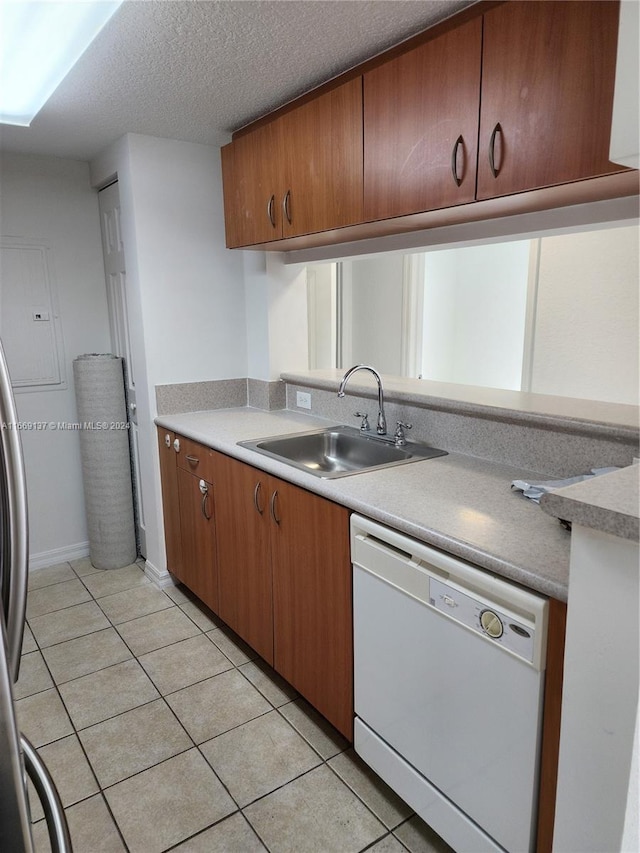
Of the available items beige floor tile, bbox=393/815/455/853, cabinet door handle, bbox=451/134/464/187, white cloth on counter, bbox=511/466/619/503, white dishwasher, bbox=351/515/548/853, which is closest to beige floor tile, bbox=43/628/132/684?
white dishwasher, bbox=351/515/548/853

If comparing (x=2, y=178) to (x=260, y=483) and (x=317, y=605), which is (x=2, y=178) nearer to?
(x=260, y=483)

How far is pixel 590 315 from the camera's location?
10.0 ft

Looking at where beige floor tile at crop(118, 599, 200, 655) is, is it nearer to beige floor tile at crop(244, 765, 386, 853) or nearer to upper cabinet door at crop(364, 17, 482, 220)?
beige floor tile at crop(244, 765, 386, 853)

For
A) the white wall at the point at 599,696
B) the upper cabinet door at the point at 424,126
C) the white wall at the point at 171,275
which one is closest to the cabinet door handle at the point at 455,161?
the upper cabinet door at the point at 424,126

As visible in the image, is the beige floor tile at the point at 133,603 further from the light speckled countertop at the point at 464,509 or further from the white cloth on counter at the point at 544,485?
the white cloth on counter at the point at 544,485

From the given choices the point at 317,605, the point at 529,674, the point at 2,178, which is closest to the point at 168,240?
the point at 2,178

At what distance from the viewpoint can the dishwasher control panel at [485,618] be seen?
45.1 inches

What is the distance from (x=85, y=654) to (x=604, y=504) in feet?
7.52

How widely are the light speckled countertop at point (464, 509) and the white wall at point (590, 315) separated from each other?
1526 millimetres

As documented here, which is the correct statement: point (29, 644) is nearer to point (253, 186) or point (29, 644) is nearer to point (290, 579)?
point (290, 579)

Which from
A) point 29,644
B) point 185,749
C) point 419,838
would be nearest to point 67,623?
Answer: point 29,644

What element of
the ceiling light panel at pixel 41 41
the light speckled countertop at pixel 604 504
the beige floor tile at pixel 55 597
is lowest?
the beige floor tile at pixel 55 597

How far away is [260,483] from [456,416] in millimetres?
750

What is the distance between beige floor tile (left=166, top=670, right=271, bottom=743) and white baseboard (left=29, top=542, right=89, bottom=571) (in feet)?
5.01
